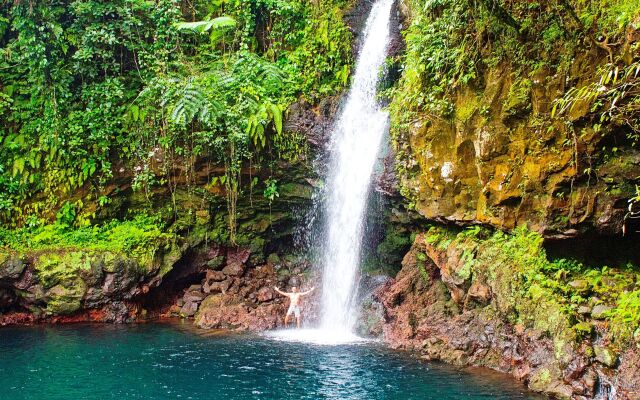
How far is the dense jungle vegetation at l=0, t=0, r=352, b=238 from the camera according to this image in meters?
15.2

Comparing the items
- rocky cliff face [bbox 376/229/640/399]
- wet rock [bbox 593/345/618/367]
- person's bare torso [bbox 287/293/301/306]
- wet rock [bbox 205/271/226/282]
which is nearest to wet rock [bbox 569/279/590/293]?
rocky cliff face [bbox 376/229/640/399]

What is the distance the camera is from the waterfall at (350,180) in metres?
14.3

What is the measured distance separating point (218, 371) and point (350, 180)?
6.22 m

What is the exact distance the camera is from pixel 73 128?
613 inches

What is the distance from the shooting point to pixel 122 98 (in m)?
16.2

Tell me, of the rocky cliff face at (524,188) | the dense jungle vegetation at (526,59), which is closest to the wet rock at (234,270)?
the rocky cliff face at (524,188)

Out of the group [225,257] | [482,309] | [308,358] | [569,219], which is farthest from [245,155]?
[569,219]

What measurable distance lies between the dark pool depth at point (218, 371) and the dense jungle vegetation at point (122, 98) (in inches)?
178

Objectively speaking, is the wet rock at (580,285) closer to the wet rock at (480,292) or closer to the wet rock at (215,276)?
the wet rock at (480,292)

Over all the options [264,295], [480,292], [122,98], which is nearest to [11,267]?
[122,98]

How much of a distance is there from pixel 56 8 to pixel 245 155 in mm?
6847

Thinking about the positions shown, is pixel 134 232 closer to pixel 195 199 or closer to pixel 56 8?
pixel 195 199

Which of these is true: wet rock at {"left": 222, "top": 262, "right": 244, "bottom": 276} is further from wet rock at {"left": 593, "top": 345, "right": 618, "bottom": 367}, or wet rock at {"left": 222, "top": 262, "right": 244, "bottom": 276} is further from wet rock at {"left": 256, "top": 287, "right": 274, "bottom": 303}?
wet rock at {"left": 593, "top": 345, "right": 618, "bottom": 367}

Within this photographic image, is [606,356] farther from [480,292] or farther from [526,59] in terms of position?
[526,59]
